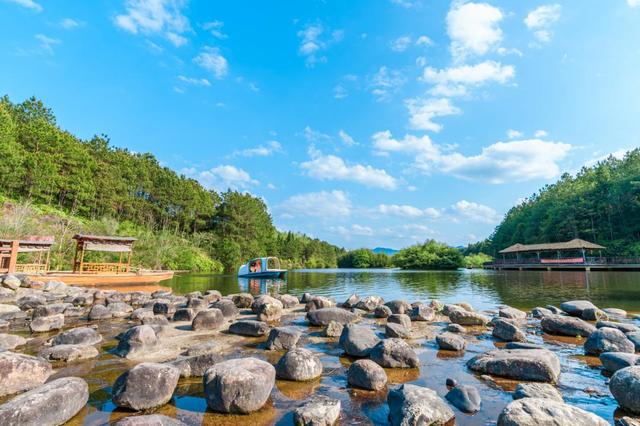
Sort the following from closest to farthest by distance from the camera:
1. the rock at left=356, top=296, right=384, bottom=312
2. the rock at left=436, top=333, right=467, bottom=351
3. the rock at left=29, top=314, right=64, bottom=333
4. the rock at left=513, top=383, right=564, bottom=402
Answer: the rock at left=513, top=383, right=564, bottom=402 → the rock at left=436, top=333, right=467, bottom=351 → the rock at left=29, top=314, right=64, bottom=333 → the rock at left=356, top=296, right=384, bottom=312

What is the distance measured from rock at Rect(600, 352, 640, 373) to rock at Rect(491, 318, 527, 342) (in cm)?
206

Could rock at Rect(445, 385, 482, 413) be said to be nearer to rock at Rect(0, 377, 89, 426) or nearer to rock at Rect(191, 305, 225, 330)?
rock at Rect(0, 377, 89, 426)

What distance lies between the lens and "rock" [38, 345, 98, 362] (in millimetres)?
5961

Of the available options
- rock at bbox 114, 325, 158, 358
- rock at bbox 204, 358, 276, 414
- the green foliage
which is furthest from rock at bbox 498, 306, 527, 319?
the green foliage

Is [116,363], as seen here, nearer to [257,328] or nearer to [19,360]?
[19,360]

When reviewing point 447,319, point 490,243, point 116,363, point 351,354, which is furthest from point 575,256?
point 116,363

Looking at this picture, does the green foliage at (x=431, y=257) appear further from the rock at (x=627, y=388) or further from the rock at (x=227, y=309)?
the rock at (x=627, y=388)

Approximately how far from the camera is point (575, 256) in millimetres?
48219

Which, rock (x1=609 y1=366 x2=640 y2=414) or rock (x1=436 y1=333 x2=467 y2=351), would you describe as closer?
rock (x1=609 y1=366 x2=640 y2=414)

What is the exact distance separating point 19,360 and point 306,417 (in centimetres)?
462

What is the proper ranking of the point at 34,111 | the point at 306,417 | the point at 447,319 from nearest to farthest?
the point at 306,417 < the point at 447,319 < the point at 34,111

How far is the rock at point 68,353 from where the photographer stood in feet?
19.6

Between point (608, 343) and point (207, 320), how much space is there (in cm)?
967

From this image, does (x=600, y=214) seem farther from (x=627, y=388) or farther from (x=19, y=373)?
(x=19, y=373)
